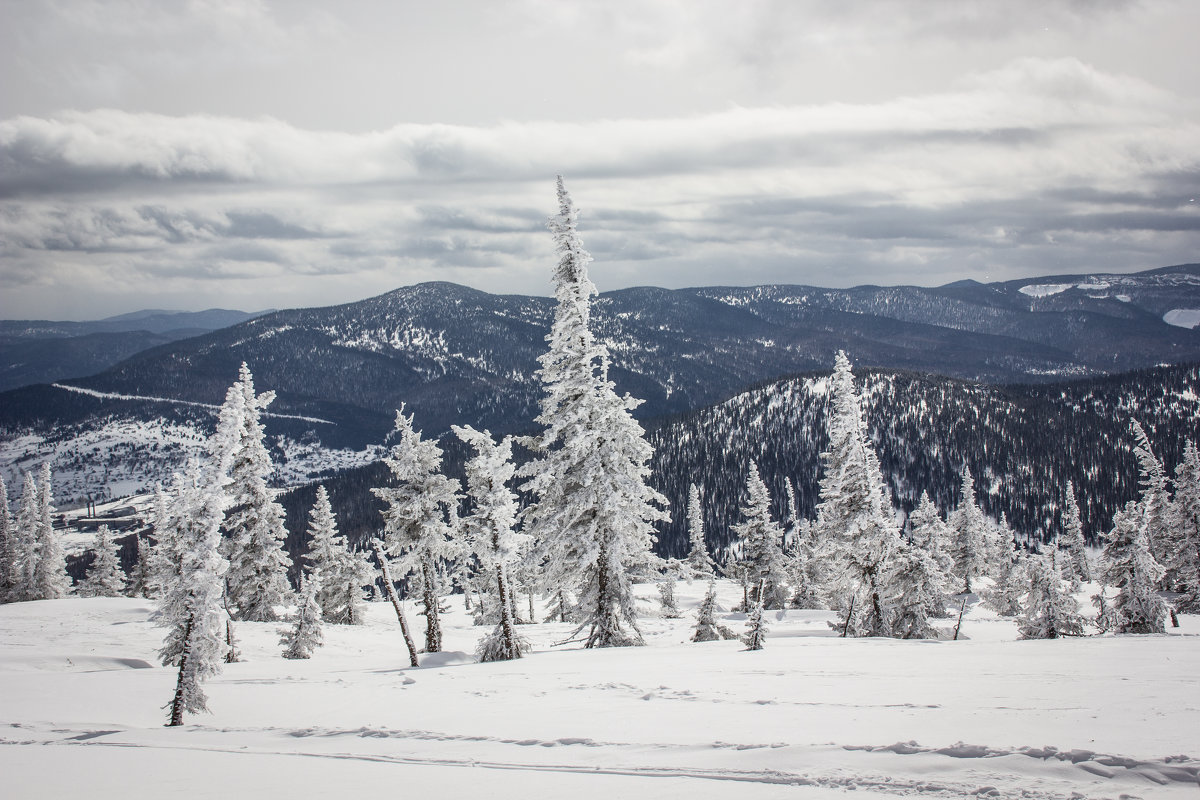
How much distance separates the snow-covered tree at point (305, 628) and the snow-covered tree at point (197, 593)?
15.7m

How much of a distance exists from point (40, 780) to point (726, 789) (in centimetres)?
1197

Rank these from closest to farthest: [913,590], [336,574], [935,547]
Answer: [913,590], [935,547], [336,574]

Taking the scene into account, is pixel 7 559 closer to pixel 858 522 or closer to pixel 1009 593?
pixel 858 522

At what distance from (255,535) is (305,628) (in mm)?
11897

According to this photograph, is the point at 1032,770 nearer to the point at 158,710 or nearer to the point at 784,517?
the point at 158,710

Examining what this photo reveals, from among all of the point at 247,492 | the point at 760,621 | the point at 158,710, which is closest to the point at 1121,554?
the point at 760,621

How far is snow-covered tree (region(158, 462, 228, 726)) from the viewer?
16.6 m

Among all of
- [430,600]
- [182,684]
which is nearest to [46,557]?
[430,600]

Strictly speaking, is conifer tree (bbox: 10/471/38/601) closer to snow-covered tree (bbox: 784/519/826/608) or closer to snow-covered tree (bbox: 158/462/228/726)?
snow-covered tree (bbox: 158/462/228/726)

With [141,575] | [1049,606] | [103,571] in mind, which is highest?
[1049,606]

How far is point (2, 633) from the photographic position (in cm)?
3341

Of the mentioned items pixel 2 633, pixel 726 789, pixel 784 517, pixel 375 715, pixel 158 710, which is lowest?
pixel 784 517

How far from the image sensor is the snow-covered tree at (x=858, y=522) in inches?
1209

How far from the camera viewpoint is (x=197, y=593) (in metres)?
16.8
